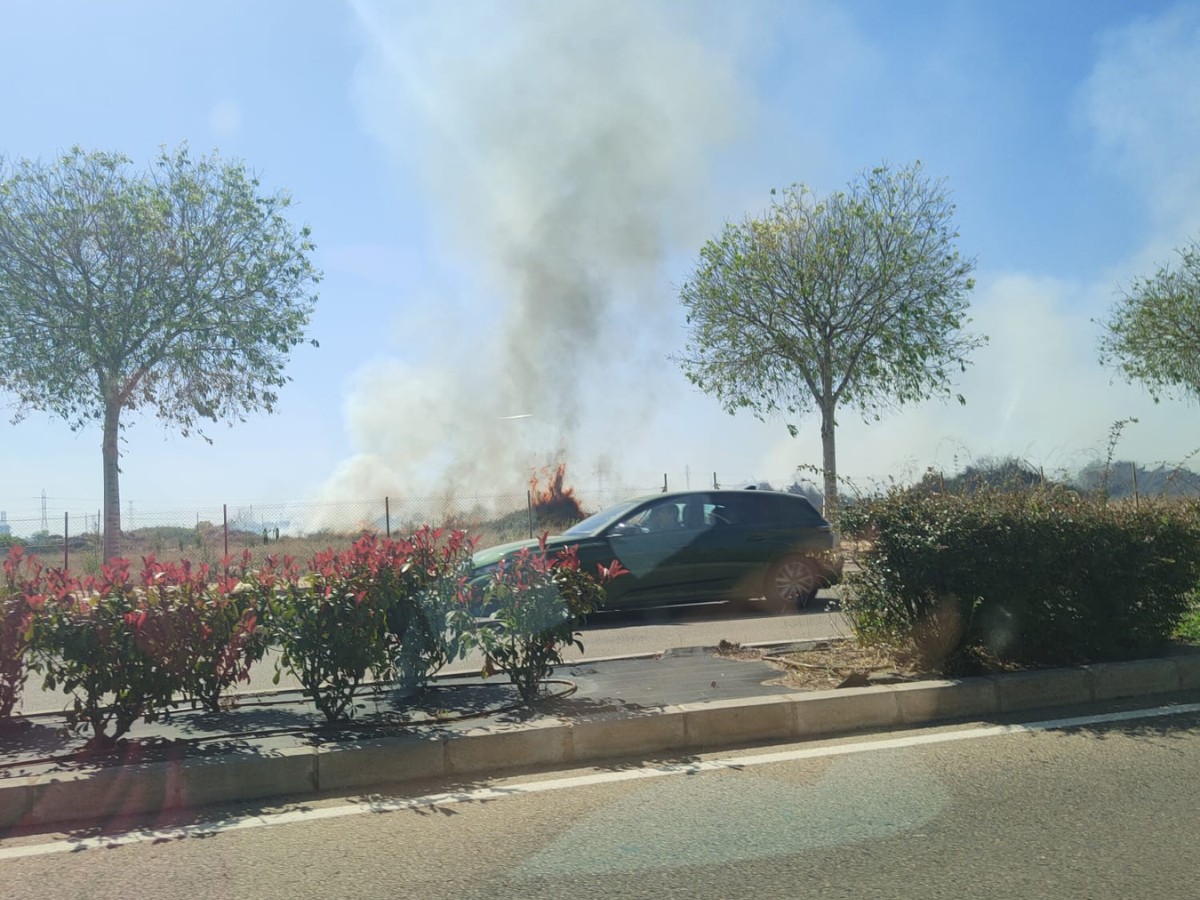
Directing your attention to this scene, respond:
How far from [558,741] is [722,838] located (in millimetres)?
1330

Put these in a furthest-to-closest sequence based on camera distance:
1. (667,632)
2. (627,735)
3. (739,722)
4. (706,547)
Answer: (706,547) → (667,632) → (739,722) → (627,735)

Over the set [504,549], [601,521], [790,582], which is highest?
[601,521]

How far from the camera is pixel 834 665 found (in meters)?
6.88

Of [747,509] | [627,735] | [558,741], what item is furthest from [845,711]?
[747,509]

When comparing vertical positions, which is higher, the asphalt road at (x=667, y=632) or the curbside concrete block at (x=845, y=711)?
the asphalt road at (x=667, y=632)

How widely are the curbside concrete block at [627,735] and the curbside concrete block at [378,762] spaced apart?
2.36 feet

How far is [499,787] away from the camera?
4.75 meters

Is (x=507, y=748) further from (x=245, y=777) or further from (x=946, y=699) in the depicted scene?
(x=946, y=699)

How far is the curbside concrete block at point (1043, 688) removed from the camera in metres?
5.94

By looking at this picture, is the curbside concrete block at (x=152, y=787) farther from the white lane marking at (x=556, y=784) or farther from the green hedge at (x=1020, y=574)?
the green hedge at (x=1020, y=574)

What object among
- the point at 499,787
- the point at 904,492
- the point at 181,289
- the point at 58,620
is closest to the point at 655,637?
the point at 904,492

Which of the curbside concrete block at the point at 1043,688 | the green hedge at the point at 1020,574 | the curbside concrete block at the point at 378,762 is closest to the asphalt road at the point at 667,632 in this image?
the green hedge at the point at 1020,574

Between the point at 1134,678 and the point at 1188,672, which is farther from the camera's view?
the point at 1188,672

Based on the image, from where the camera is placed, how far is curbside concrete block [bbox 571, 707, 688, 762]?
5168 millimetres
